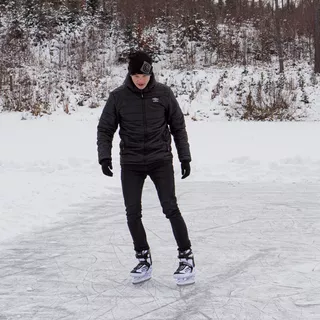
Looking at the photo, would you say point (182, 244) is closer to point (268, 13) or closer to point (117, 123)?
point (117, 123)

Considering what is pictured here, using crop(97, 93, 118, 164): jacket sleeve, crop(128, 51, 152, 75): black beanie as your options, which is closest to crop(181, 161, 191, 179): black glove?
crop(97, 93, 118, 164): jacket sleeve

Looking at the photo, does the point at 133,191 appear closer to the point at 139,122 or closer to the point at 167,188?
the point at 167,188

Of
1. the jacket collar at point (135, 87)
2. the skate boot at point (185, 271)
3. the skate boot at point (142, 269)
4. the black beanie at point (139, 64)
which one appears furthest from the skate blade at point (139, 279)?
the black beanie at point (139, 64)

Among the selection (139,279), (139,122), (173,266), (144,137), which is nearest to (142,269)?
(139,279)

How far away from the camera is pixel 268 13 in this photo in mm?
24734

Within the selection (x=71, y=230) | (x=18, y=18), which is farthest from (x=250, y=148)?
(x=18, y=18)

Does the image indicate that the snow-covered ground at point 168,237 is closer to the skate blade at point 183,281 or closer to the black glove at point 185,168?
the skate blade at point 183,281

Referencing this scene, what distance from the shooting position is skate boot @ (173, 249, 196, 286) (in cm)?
361

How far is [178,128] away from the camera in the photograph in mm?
3604

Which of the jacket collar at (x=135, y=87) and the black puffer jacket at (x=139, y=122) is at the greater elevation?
the jacket collar at (x=135, y=87)

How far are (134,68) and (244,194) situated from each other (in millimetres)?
3953

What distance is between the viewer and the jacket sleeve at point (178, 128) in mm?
3559

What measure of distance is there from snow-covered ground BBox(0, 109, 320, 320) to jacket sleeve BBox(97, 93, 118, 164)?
97 centimetres

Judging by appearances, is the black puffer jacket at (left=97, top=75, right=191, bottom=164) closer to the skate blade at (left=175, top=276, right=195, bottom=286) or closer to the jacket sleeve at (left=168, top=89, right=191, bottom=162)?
the jacket sleeve at (left=168, top=89, right=191, bottom=162)
